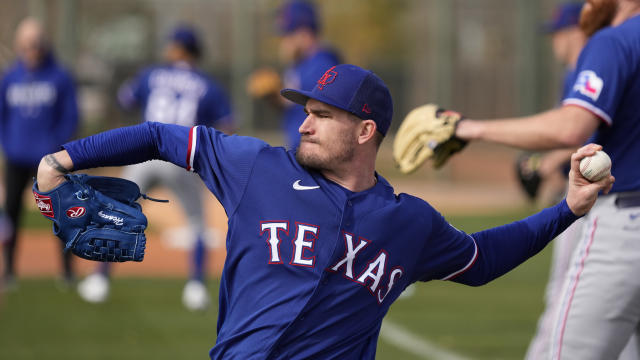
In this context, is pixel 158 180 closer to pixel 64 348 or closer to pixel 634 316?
pixel 64 348

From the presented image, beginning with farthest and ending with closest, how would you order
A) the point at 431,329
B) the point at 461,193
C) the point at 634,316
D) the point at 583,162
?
the point at 461,193
the point at 431,329
the point at 634,316
the point at 583,162

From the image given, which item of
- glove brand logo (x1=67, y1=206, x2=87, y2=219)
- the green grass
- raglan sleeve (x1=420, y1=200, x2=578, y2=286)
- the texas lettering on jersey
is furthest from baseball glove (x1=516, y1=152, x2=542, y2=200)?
glove brand logo (x1=67, y1=206, x2=87, y2=219)

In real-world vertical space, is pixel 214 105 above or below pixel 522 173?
below

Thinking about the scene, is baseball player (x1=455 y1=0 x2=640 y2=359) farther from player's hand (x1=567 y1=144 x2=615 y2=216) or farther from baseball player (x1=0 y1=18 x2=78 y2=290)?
baseball player (x1=0 y1=18 x2=78 y2=290)

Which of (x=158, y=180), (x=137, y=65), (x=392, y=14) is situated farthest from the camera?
(x=392, y=14)

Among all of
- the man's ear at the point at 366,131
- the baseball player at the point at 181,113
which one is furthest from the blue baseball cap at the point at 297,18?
the man's ear at the point at 366,131

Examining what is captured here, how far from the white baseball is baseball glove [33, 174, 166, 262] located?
148 centimetres

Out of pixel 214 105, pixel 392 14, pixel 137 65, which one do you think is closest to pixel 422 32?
pixel 392 14

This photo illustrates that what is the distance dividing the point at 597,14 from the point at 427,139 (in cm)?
88

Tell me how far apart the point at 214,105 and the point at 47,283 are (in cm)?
246

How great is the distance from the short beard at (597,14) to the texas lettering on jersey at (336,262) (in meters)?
1.49

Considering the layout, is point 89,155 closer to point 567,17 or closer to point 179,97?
point 567,17

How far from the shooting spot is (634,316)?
342 centimetres

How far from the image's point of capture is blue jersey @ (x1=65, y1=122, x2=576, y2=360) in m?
2.98
